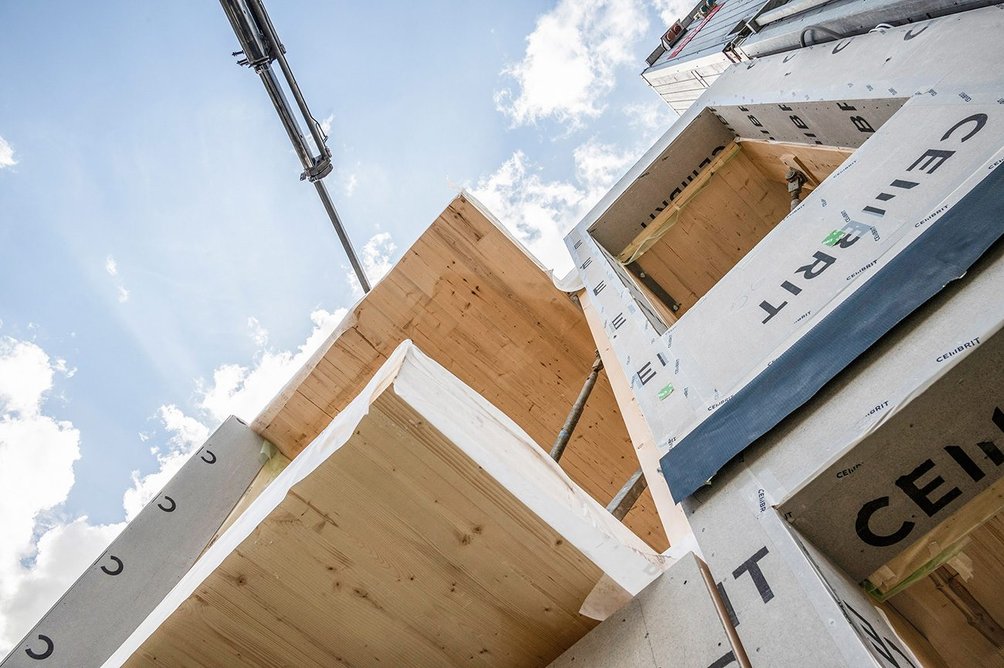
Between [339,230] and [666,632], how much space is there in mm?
6031

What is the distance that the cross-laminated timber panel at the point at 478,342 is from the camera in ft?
17.1

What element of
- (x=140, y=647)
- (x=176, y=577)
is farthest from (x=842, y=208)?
(x=176, y=577)

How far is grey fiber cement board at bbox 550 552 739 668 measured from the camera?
1.52 metres

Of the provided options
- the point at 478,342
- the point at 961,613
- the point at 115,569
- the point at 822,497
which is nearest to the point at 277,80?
the point at 478,342

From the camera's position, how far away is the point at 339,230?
673 cm

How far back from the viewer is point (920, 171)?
2361 mm

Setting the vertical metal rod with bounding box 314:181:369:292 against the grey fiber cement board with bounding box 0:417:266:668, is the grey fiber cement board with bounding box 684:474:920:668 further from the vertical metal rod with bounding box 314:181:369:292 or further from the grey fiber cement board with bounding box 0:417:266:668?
the vertical metal rod with bounding box 314:181:369:292

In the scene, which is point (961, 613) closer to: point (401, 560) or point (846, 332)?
point (846, 332)

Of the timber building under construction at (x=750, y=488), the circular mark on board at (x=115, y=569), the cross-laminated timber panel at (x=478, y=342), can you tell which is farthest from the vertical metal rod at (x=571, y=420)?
the circular mark on board at (x=115, y=569)

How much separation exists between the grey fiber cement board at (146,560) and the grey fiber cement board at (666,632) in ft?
11.3

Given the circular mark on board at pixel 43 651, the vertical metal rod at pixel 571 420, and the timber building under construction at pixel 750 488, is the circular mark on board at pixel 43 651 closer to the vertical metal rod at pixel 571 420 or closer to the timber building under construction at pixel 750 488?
the timber building under construction at pixel 750 488

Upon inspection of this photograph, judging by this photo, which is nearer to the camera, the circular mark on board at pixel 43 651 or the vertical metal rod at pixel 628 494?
the circular mark on board at pixel 43 651

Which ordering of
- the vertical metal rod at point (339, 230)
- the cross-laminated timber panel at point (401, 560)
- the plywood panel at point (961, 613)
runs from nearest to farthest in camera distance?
the cross-laminated timber panel at point (401, 560) < the plywood panel at point (961, 613) < the vertical metal rod at point (339, 230)

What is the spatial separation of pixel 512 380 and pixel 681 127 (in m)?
3.08
